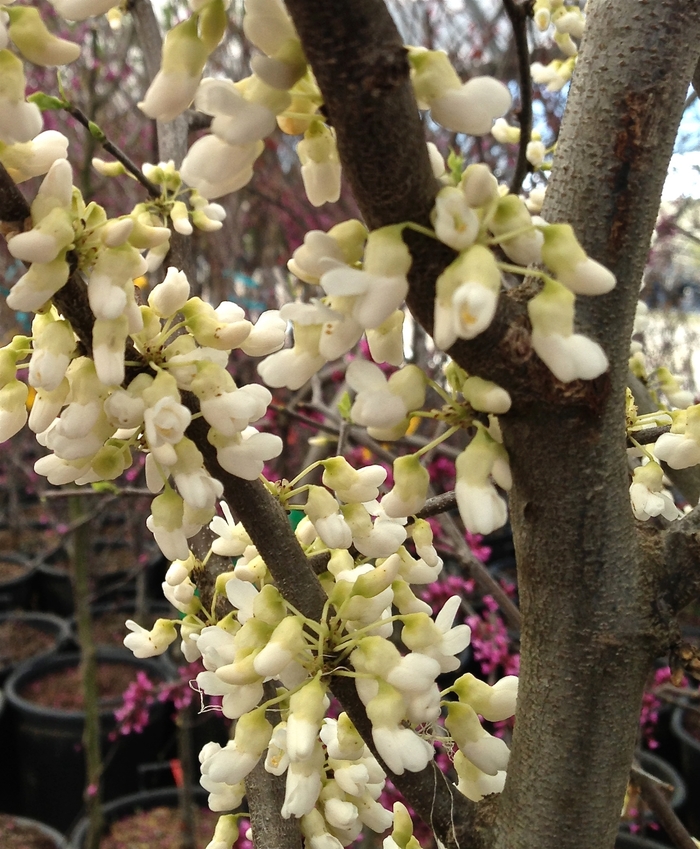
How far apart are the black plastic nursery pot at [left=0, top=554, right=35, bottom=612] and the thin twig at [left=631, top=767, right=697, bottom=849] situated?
3134mm

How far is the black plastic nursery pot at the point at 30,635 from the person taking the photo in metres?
3.35

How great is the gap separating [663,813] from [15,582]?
341 cm

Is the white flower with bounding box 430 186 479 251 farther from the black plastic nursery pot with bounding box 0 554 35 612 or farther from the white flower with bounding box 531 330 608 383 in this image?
the black plastic nursery pot with bounding box 0 554 35 612

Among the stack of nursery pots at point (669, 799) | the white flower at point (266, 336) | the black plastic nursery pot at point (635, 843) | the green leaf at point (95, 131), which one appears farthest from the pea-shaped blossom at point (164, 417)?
the stack of nursery pots at point (669, 799)

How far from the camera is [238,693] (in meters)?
0.66

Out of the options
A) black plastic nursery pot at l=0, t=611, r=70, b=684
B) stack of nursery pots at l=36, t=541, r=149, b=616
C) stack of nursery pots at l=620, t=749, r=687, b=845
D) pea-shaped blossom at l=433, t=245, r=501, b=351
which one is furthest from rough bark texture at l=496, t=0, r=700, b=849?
stack of nursery pots at l=36, t=541, r=149, b=616

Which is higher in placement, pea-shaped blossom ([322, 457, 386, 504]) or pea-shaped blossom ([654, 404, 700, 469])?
pea-shaped blossom ([654, 404, 700, 469])

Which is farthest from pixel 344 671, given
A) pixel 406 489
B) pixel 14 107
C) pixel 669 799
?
pixel 669 799

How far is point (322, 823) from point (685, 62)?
800mm

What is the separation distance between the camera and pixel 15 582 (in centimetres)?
378

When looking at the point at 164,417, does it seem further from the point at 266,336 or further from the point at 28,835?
the point at 28,835

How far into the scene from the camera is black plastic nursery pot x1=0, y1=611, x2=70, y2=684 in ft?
11.0

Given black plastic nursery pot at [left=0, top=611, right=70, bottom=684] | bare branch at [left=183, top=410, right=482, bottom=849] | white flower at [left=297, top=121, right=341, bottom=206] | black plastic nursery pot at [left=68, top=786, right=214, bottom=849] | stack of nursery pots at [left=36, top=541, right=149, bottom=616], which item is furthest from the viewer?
stack of nursery pots at [left=36, top=541, right=149, bottom=616]

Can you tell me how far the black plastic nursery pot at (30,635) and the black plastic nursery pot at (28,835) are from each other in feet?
2.69
